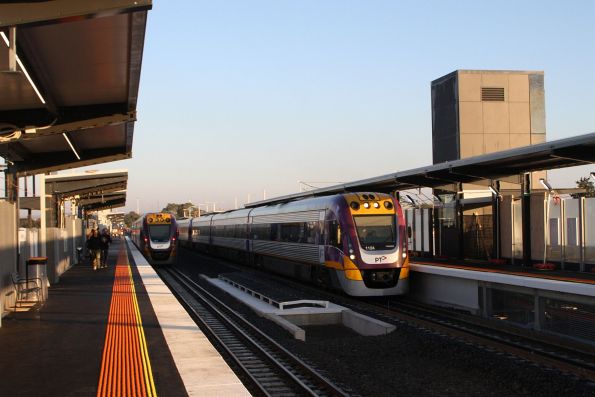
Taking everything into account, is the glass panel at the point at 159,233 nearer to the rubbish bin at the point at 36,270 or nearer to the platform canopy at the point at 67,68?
the platform canopy at the point at 67,68

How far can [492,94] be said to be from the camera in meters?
51.9

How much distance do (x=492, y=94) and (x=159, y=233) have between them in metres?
31.1

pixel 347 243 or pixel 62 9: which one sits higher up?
pixel 62 9

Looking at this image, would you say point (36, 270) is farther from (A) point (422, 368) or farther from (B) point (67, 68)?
(A) point (422, 368)

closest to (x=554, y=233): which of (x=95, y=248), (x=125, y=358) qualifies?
(x=125, y=358)

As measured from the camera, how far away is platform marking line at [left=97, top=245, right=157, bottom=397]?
24.0 feet

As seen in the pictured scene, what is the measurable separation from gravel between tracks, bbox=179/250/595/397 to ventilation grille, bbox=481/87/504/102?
42264mm

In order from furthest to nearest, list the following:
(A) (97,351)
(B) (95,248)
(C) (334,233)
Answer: (B) (95,248) < (C) (334,233) < (A) (97,351)

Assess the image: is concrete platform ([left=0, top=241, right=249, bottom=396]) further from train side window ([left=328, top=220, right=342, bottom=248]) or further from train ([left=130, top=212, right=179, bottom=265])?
train ([left=130, top=212, right=179, bottom=265])

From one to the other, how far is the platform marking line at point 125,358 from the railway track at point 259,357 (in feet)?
4.40

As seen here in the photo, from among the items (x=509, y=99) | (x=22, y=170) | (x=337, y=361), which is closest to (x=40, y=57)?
(x=337, y=361)

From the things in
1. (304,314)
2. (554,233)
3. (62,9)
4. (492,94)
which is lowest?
(304,314)

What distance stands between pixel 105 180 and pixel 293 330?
60.4 feet

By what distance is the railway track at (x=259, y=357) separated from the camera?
8.12 metres
